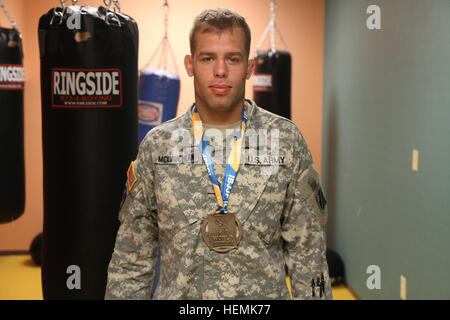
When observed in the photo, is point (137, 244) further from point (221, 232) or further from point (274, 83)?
point (274, 83)

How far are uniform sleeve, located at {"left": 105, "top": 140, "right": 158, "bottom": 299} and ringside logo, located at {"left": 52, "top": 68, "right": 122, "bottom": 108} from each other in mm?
522

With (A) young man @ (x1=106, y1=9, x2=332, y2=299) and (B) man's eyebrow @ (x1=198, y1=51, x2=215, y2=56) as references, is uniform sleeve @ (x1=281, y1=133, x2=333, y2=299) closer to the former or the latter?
(A) young man @ (x1=106, y1=9, x2=332, y2=299)

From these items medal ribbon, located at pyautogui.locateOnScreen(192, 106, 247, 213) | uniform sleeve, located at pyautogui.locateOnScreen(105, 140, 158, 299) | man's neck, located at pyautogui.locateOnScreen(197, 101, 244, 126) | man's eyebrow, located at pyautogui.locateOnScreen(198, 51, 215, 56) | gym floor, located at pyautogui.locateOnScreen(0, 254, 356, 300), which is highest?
man's eyebrow, located at pyautogui.locateOnScreen(198, 51, 215, 56)

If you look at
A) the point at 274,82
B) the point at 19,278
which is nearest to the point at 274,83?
the point at 274,82

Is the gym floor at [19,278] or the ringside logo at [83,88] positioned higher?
the ringside logo at [83,88]

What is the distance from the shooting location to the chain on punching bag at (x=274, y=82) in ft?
9.51

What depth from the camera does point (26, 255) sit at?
2.62 metres

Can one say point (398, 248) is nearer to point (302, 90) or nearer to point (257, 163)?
point (302, 90)

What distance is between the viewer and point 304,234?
1.52 meters

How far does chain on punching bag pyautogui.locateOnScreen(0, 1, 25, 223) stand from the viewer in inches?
95.4

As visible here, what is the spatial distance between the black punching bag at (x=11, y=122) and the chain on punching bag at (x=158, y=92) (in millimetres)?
530

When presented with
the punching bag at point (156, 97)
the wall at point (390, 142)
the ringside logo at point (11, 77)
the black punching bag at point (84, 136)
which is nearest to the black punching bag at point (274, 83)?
the wall at point (390, 142)

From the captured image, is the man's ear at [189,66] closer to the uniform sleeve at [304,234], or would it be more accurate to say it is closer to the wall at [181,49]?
the uniform sleeve at [304,234]

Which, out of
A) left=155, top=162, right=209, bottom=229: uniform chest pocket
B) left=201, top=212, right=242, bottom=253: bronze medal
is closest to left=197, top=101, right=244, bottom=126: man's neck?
left=155, top=162, right=209, bottom=229: uniform chest pocket
